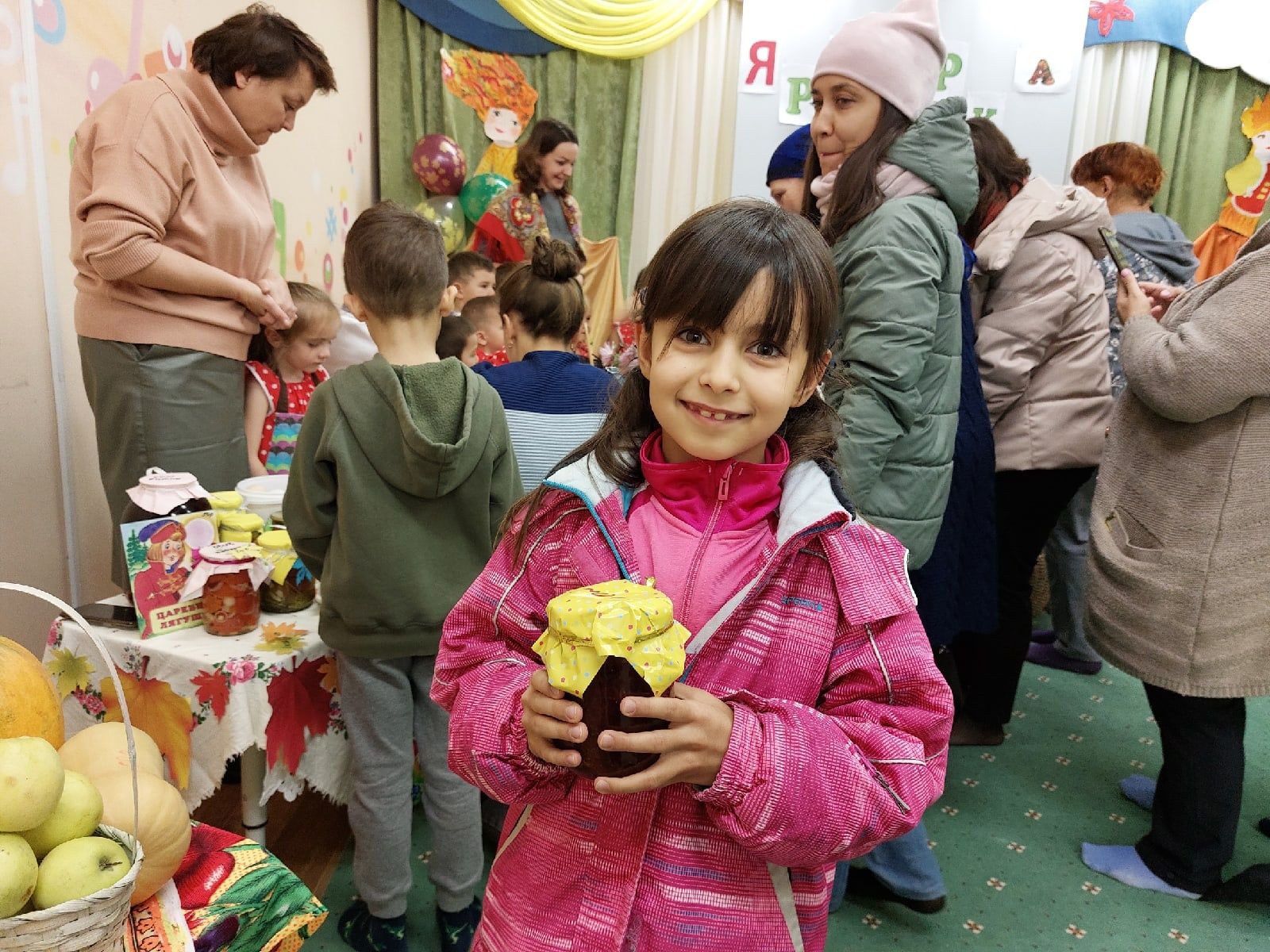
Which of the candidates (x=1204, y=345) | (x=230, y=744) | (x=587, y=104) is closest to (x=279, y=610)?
(x=230, y=744)

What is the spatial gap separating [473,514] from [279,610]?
494 mm

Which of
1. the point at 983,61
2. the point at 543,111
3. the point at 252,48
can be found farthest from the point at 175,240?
the point at 983,61

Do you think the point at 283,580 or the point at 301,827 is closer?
the point at 283,580

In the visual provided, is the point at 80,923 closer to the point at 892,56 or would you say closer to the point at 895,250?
the point at 895,250

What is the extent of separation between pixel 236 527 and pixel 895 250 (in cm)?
144

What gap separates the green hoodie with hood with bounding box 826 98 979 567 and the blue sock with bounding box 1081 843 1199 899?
3.38 feet

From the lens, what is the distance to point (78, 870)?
0.83 meters

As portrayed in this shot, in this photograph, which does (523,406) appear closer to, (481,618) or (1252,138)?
(481,618)

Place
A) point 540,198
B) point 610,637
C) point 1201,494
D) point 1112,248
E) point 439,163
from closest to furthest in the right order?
point 610,637
point 1201,494
point 1112,248
point 540,198
point 439,163

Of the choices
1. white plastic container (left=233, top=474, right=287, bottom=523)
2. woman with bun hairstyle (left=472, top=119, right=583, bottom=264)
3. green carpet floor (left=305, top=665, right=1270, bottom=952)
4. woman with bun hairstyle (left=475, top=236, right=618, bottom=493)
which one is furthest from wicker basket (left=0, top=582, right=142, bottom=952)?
woman with bun hairstyle (left=472, top=119, right=583, bottom=264)

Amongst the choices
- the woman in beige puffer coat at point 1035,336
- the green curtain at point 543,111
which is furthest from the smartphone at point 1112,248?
the green curtain at point 543,111

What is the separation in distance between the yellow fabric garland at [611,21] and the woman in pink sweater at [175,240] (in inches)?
124

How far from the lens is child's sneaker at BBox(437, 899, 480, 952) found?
5.98 ft

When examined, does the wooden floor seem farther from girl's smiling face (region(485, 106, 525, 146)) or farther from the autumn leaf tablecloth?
girl's smiling face (region(485, 106, 525, 146))
